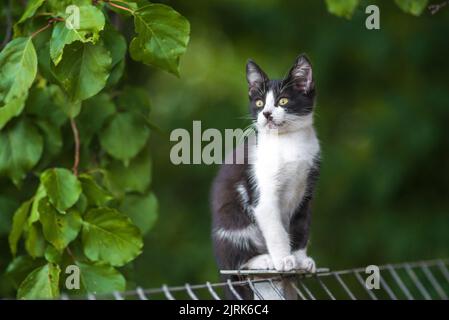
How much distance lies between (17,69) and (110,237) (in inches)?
26.2

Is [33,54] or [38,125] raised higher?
[33,54]

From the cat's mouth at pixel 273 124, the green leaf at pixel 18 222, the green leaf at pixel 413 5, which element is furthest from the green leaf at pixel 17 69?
the green leaf at pixel 413 5

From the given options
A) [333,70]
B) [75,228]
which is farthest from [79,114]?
[333,70]

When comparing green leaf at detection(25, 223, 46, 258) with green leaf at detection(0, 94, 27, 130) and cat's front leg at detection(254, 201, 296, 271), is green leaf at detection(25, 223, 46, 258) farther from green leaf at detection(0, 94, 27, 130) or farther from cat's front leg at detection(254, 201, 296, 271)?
cat's front leg at detection(254, 201, 296, 271)

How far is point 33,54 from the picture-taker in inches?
95.7

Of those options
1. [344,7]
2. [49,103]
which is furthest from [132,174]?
[344,7]

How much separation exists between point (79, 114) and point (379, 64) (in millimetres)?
2773

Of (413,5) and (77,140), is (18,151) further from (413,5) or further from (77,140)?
(413,5)

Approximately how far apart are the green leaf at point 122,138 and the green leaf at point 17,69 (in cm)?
73

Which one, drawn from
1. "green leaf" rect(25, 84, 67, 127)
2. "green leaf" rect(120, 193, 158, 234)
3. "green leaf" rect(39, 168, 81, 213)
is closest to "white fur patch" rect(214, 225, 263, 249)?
"green leaf" rect(39, 168, 81, 213)

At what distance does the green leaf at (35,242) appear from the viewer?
110 inches

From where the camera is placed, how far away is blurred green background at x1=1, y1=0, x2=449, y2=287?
5230mm

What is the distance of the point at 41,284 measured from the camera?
260 centimetres
